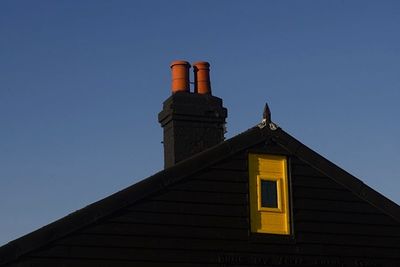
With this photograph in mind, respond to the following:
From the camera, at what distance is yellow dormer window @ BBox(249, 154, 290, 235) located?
17.5 m

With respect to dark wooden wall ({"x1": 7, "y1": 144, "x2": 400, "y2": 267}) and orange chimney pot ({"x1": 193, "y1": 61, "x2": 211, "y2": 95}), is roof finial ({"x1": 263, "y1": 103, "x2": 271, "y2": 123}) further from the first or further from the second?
orange chimney pot ({"x1": 193, "y1": 61, "x2": 211, "y2": 95})

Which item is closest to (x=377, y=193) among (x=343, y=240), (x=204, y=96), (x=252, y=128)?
(x=343, y=240)

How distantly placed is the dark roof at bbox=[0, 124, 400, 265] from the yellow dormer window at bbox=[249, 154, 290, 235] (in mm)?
405

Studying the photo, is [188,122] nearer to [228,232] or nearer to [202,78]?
[202,78]

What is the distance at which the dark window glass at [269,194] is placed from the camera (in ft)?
58.0

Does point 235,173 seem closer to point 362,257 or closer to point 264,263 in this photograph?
point 264,263

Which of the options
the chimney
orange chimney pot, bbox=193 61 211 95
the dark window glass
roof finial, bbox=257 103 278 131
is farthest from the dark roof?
orange chimney pot, bbox=193 61 211 95

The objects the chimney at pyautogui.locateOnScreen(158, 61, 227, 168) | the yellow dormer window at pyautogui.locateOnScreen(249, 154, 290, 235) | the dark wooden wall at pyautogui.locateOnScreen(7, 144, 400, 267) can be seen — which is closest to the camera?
the dark wooden wall at pyautogui.locateOnScreen(7, 144, 400, 267)

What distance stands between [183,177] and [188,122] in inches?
99.1

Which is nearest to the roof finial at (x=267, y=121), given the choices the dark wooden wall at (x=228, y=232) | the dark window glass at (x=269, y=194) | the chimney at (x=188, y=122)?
the dark wooden wall at (x=228, y=232)

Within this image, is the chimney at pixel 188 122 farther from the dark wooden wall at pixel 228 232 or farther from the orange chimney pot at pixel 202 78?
the dark wooden wall at pixel 228 232

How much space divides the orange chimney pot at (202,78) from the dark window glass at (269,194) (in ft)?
10.4

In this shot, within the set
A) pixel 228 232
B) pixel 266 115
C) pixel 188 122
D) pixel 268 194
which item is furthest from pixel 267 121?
pixel 228 232

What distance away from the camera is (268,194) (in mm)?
17781
